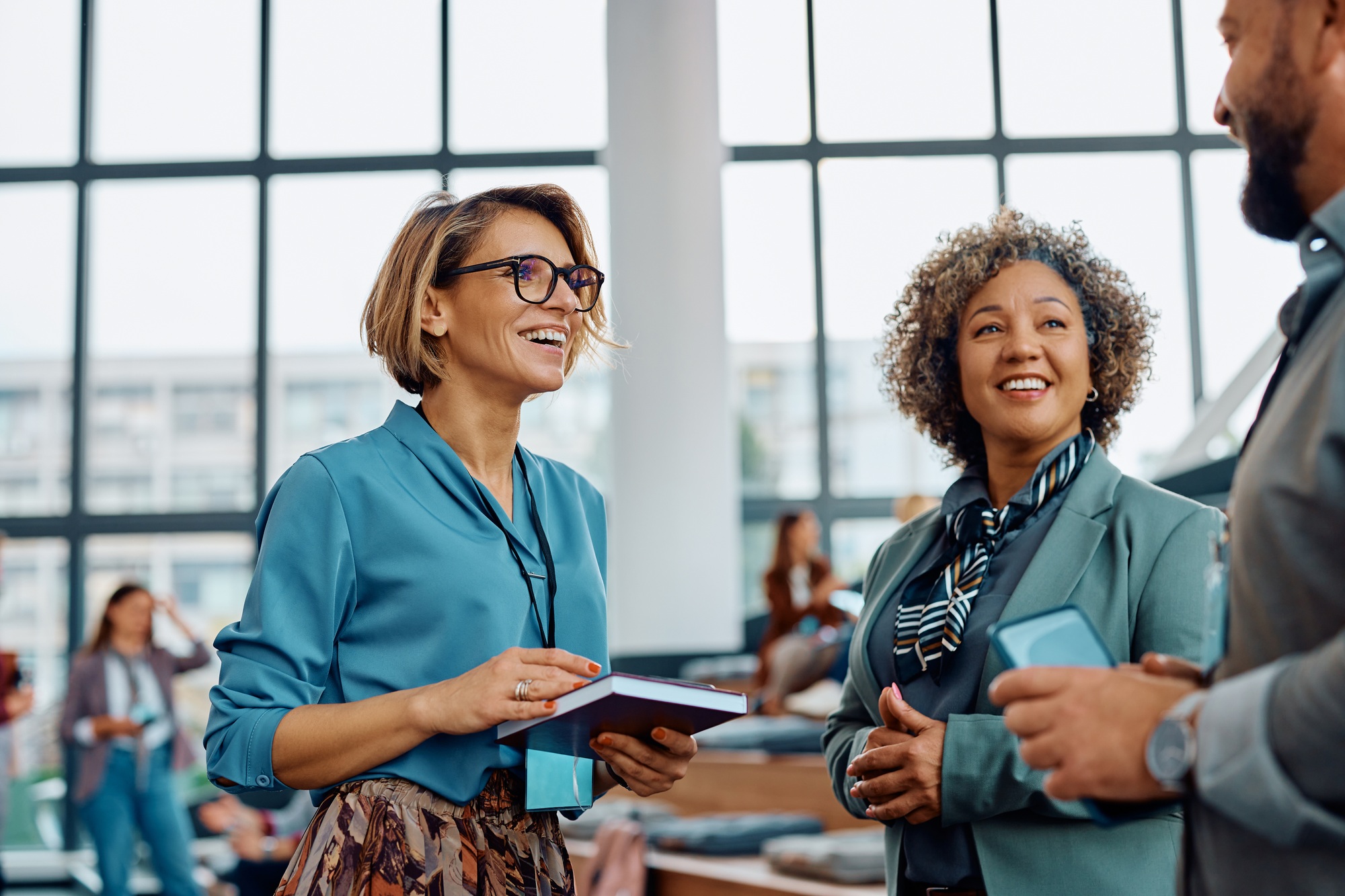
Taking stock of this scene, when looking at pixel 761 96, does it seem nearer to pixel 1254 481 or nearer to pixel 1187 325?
pixel 1187 325

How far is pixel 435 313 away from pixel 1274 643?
3.39 feet

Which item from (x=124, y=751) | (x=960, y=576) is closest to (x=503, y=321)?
(x=960, y=576)

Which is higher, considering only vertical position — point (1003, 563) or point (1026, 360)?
point (1026, 360)

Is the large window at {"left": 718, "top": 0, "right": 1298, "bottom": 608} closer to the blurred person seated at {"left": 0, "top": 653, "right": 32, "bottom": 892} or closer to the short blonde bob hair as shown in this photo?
the blurred person seated at {"left": 0, "top": 653, "right": 32, "bottom": 892}

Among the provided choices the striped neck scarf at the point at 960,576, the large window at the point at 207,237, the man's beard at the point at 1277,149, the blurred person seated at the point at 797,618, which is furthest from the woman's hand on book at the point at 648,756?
the large window at the point at 207,237

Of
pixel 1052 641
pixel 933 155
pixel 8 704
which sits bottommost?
pixel 8 704

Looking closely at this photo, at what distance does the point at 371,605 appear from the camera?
1354mm

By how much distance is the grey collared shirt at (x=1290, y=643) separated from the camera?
805 millimetres

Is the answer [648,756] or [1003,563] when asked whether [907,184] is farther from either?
[648,756]

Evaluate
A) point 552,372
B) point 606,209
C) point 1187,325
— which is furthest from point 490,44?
point 552,372

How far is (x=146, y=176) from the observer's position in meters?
7.79

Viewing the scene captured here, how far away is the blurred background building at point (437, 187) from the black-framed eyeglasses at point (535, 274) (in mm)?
5774

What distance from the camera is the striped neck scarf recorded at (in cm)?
155

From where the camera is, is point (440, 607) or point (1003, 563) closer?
point (440, 607)
